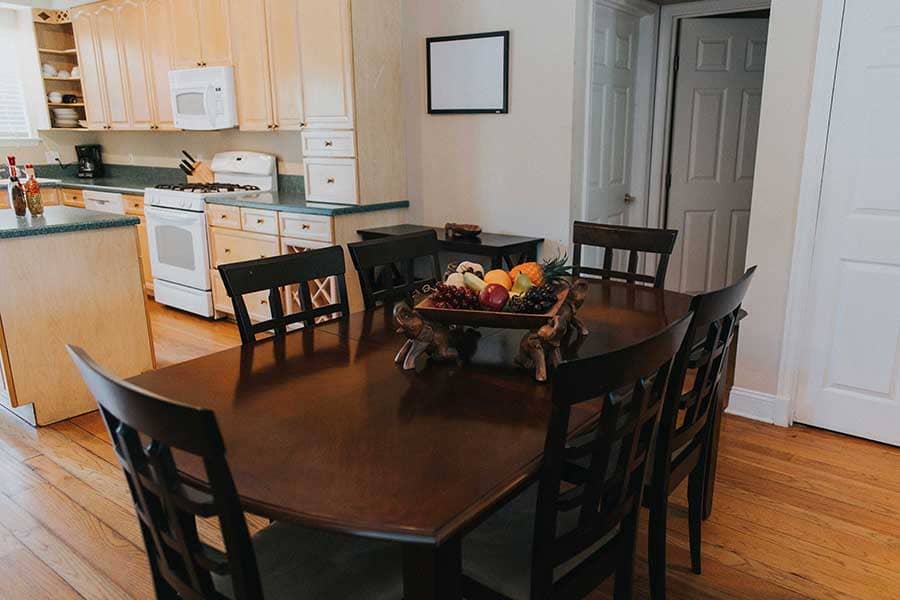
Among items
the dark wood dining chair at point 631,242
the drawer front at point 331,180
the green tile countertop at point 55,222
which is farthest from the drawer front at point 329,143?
the dark wood dining chair at point 631,242

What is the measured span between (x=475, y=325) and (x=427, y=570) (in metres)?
0.73

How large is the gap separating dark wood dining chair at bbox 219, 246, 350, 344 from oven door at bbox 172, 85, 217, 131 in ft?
10.1

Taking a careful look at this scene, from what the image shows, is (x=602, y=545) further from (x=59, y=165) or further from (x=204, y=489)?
(x=59, y=165)

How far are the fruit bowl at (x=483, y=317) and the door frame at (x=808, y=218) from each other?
67.7 inches

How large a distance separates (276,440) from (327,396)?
0.76ft

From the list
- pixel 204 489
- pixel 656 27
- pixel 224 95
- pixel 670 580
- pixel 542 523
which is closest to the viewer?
pixel 204 489

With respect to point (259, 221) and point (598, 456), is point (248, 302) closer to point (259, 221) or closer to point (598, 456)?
point (259, 221)

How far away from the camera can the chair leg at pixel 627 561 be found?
4.82 ft

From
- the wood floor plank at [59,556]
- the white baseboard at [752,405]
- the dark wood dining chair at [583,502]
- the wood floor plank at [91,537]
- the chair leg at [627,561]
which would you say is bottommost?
the wood floor plank at [59,556]

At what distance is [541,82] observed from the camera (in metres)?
3.48

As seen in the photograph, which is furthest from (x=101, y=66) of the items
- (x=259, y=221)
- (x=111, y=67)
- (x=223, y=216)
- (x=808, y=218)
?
(x=808, y=218)

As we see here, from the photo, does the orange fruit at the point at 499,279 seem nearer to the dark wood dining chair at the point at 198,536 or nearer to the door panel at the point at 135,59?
the dark wood dining chair at the point at 198,536

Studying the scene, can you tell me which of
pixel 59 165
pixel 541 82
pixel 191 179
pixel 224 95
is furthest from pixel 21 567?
pixel 59 165

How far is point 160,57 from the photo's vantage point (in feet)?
16.8
